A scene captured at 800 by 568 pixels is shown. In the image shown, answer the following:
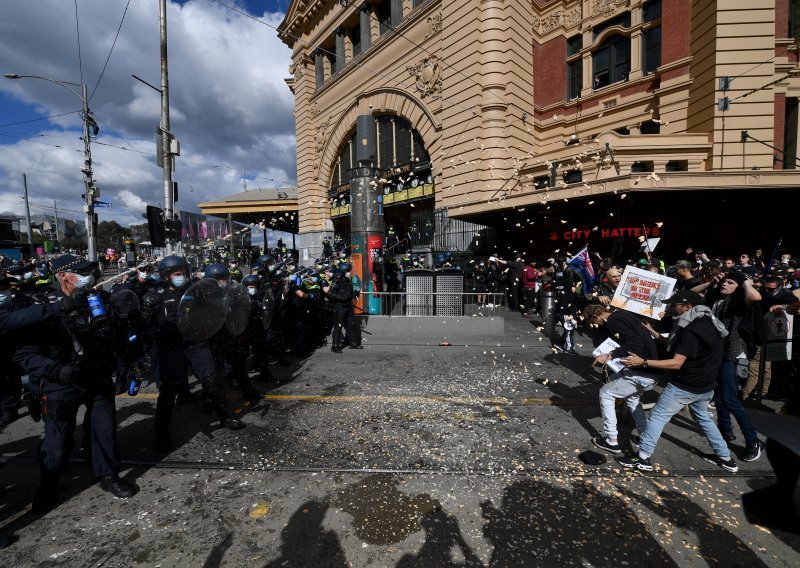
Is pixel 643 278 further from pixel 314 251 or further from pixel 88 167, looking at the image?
pixel 314 251

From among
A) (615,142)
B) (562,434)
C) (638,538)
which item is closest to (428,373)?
(562,434)

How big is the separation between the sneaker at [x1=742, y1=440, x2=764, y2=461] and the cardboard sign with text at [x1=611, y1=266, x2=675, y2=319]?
60.7 inches

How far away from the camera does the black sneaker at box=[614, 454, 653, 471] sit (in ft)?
11.7

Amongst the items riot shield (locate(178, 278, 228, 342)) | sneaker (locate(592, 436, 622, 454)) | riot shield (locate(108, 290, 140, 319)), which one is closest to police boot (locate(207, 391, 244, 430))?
riot shield (locate(178, 278, 228, 342))

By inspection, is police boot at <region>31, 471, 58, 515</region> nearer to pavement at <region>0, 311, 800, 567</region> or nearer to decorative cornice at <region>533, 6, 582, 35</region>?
pavement at <region>0, 311, 800, 567</region>

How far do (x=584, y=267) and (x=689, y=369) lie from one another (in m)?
5.06

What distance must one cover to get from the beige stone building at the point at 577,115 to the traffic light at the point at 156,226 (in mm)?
10276

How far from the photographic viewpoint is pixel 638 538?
273cm

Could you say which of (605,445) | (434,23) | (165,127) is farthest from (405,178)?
(605,445)

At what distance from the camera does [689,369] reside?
136 inches

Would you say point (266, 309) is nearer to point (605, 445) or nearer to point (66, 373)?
point (66, 373)

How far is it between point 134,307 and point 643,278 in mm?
5906

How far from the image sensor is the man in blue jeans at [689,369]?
341 centimetres

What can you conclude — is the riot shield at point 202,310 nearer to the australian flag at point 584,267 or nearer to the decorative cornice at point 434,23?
the australian flag at point 584,267
